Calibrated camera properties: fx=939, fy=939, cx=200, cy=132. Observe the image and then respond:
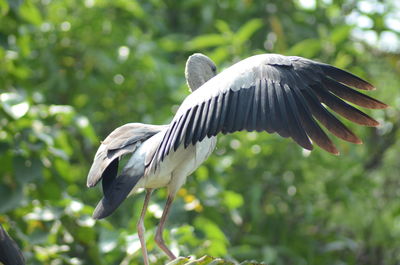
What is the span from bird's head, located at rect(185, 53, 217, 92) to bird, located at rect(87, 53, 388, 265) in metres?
0.63

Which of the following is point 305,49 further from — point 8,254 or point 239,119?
point 8,254

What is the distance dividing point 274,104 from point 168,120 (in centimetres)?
330

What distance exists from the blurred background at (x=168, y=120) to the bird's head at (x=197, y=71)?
1365mm

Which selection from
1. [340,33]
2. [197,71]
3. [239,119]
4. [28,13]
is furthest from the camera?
[340,33]

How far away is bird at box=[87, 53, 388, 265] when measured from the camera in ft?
16.2

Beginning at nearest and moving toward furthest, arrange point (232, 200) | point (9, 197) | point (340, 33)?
point (9, 197)
point (232, 200)
point (340, 33)

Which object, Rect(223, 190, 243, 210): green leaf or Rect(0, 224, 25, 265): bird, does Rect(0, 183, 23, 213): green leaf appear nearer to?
Rect(0, 224, 25, 265): bird

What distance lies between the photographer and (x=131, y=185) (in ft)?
16.9

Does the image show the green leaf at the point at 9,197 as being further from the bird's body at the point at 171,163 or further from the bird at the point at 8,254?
the bird's body at the point at 171,163

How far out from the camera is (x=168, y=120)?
8.23 meters

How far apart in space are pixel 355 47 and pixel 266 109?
5.38 metres

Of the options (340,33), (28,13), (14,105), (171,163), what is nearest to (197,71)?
(171,163)

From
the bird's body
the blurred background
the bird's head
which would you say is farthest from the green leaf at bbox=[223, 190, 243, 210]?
the bird's body

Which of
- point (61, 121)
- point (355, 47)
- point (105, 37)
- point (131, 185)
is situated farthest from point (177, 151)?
point (355, 47)
